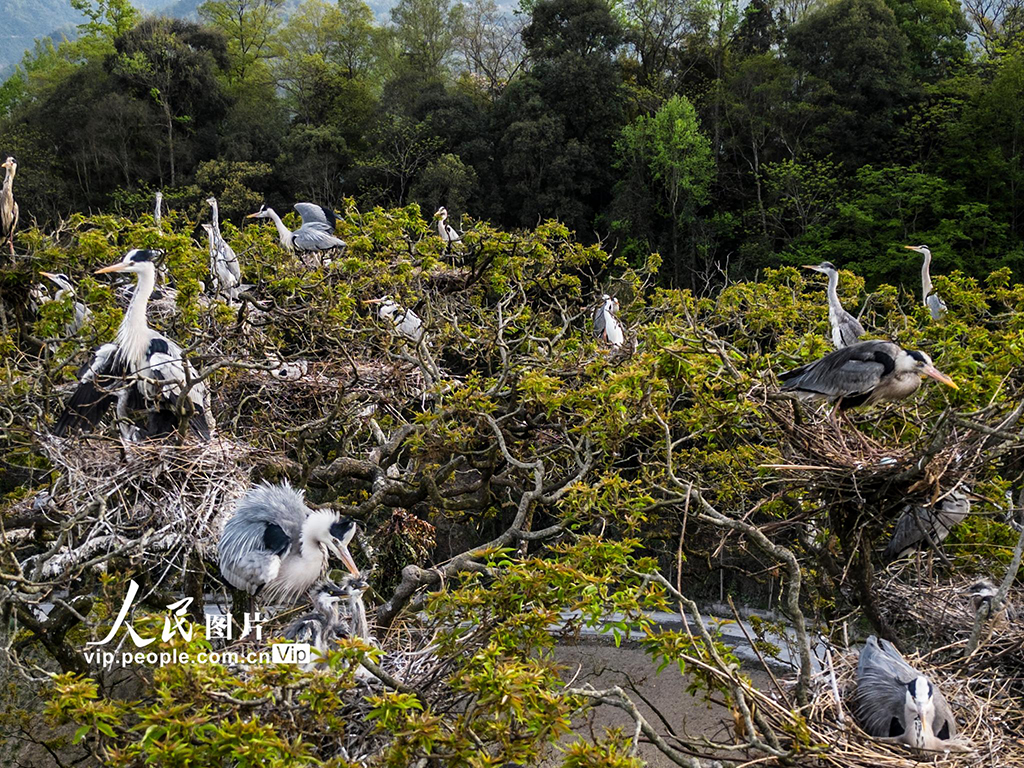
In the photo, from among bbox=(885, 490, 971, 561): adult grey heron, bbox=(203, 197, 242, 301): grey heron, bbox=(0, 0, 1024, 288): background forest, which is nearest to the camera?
bbox=(885, 490, 971, 561): adult grey heron

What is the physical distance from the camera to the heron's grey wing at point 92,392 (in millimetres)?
5164

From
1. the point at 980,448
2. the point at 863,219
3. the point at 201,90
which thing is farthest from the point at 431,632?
the point at 201,90

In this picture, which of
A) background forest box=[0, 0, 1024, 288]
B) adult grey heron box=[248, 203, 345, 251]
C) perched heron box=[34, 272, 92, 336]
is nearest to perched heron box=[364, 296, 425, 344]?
perched heron box=[34, 272, 92, 336]

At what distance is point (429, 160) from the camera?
848 inches

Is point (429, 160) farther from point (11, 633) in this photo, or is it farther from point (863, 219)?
point (11, 633)

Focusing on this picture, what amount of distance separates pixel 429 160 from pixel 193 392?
17.4 meters

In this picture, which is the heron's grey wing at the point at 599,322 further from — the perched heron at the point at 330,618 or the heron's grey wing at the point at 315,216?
the perched heron at the point at 330,618

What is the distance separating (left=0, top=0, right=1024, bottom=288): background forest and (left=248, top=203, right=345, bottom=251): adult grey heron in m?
8.83

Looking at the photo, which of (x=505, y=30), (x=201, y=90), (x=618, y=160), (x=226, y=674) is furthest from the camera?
(x=505, y=30)

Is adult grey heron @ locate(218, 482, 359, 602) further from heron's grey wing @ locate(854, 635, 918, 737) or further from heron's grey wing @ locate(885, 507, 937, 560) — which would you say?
heron's grey wing @ locate(885, 507, 937, 560)

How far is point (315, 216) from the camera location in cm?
1123

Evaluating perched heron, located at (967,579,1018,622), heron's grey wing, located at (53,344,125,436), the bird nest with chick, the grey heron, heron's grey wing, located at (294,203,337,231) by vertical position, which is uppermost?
heron's grey wing, located at (294,203,337,231)

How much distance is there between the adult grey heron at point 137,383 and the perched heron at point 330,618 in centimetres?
169

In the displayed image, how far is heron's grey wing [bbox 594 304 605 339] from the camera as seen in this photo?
8.69m
